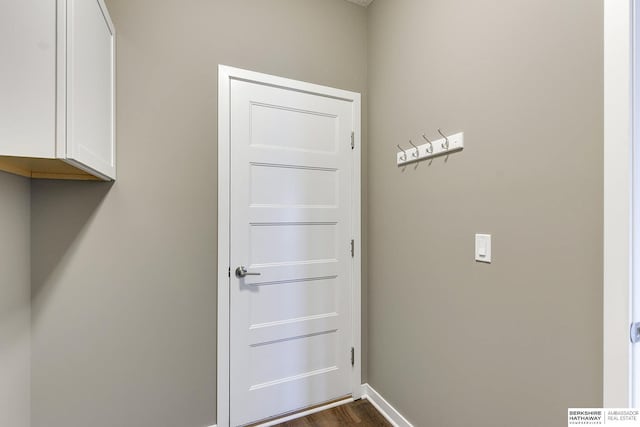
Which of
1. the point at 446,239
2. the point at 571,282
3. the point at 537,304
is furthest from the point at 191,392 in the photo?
the point at 571,282

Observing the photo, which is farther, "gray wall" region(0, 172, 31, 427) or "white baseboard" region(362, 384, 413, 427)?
"white baseboard" region(362, 384, 413, 427)

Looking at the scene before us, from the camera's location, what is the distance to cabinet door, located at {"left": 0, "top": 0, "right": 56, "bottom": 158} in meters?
0.85

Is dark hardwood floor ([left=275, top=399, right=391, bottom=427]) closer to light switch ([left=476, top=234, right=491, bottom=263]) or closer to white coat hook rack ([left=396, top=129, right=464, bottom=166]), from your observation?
light switch ([left=476, top=234, right=491, bottom=263])

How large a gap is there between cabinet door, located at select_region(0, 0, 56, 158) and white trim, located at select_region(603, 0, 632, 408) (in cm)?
174

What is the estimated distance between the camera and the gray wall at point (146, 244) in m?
1.36

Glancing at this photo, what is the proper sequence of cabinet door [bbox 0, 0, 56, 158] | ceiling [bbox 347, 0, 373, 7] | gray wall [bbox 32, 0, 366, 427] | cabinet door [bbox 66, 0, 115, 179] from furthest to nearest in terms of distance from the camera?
ceiling [bbox 347, 0, 373, 7], gray wall [bbox 32, 0, 366, 427], cabinet door [bbox 66, 0, 115, 179], cabinet door [bbox 0, 0, 56, 158]

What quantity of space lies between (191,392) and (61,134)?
1421 millimetres

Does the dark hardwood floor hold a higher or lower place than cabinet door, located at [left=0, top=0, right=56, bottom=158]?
lower

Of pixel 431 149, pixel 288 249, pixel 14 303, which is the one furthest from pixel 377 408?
pixel 14 303

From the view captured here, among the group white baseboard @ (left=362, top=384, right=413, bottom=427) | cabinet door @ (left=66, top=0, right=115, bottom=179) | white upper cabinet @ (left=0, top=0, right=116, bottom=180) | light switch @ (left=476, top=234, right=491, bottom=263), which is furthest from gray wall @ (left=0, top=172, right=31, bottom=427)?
light switch @ (left=476, top=234, right=491, bottom=263)

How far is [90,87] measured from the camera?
3.67 feet

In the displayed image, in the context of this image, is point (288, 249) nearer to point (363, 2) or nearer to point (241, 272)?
point (241, 272)

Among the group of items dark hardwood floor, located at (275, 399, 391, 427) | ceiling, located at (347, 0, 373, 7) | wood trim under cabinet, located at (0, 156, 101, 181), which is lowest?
dark hardwood floor, located at (275, 399, 391, 427)

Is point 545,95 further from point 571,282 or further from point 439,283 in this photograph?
point 439,283
